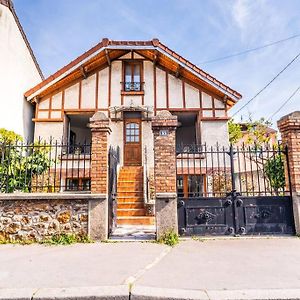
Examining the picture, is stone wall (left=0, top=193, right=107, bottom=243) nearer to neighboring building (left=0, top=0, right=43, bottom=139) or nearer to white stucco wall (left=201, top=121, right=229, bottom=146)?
neighboring building (left=0, top=0, right=43, bottom=139)

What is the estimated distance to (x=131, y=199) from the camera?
9820mm

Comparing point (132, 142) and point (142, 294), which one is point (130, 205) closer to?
point (132, 142)

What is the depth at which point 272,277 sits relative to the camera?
3.55 metres

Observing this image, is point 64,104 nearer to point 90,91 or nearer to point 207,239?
point 90,91

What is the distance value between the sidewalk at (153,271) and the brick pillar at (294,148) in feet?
3.55

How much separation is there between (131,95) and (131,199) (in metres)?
5.37

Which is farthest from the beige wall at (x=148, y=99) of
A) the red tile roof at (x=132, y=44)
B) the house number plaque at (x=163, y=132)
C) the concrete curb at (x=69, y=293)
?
the concrete curb at (x=69, y=293)

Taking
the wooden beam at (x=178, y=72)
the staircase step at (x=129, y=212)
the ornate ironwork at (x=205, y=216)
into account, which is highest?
the wooden beam at (x=178, y=72)

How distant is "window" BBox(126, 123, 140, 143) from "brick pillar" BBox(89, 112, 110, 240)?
6814 millimetres

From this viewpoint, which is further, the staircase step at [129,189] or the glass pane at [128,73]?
the glass pane at [128,73]

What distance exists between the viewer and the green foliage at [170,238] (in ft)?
18.6

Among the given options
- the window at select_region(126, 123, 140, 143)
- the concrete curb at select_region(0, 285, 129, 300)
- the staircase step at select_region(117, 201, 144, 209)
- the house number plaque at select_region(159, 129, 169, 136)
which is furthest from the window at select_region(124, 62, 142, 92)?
the concrete curb at select_region(0, 285, 129, 300)

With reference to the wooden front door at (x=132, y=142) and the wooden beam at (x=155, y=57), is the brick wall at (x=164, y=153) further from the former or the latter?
the wooden beam at (x=155, y=57)

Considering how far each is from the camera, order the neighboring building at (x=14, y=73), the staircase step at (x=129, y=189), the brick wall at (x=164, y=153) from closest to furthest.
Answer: the brick wall at (x=164, y=153), the neighboring building at (x=14, y=73), the staircase step at (x=129, y=189)
